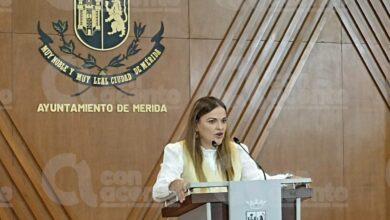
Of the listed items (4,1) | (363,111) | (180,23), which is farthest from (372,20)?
(4,1)

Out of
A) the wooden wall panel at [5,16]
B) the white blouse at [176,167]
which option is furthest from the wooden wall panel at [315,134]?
the wooden wall panel at [5,16]

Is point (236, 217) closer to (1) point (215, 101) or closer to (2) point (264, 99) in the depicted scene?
(1) point (215, 101)

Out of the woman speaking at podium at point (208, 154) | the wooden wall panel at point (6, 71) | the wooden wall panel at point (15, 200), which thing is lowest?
the wooden wall panel at point (15, 200)

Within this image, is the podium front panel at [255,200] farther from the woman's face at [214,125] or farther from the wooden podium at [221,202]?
the woman's face at [214,125]

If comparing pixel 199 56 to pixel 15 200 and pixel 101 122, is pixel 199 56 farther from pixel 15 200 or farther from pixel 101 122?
pixel 15 200

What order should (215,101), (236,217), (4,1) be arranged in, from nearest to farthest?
1. (236,217)
2. (215,101)
3. (4,1)

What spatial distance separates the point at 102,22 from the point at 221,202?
271cm

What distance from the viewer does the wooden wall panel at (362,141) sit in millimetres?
6270

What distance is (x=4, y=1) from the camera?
5.62 meters

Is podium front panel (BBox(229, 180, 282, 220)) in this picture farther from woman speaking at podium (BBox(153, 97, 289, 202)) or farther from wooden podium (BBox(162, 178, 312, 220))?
woman speaking at podium (BBox(153, 97, 289, 202))

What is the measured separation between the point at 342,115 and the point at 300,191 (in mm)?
2811

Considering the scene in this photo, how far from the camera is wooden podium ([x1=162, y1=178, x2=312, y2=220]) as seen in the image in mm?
3438

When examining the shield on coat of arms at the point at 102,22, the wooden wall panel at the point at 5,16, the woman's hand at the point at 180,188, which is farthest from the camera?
the shield on coat of arms at the point at 102,22

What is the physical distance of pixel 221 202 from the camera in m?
3.48
